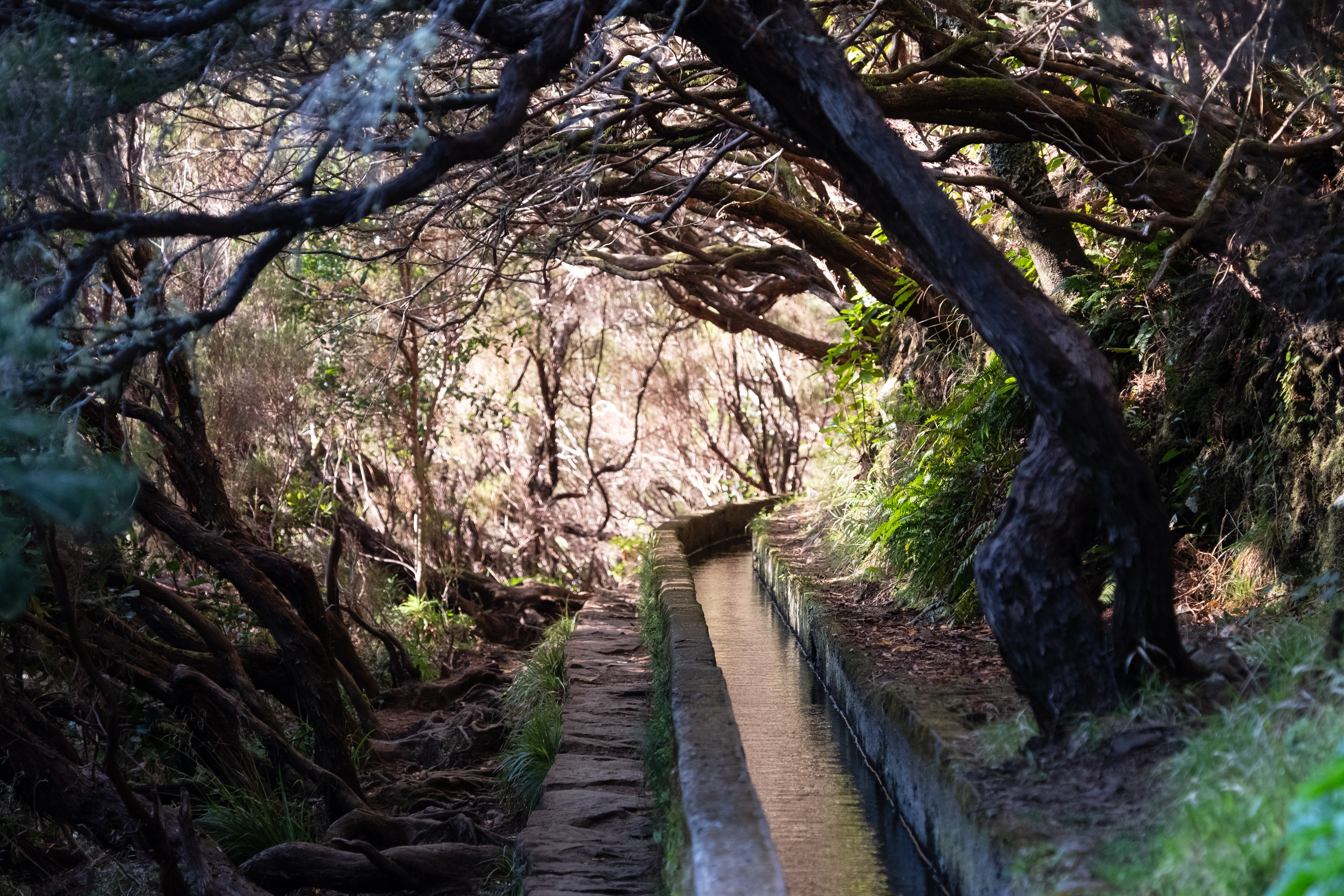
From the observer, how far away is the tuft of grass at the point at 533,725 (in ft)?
23.7

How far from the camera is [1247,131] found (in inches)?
242

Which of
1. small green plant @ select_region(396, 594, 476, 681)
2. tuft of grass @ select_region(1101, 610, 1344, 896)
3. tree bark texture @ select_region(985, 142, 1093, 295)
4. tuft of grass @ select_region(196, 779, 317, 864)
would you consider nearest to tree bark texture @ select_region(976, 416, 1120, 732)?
tuft of grass @ select_region(1101, 610, 1344, 896)

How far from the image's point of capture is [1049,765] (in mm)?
4238

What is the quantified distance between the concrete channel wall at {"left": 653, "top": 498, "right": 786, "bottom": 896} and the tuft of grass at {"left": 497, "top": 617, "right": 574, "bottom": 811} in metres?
1.08

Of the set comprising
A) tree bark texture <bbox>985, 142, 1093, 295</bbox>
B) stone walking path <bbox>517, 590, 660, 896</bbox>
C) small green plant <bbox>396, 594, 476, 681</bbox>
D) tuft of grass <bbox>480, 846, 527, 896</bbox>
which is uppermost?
tree bark texture <bbox>985, 142, 1093, 295</bbox>

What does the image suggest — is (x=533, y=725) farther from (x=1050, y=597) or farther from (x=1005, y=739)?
(x=1050, y=597)

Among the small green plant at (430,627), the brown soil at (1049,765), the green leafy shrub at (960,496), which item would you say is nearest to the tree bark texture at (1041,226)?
the green leafy shrub at (960,496)

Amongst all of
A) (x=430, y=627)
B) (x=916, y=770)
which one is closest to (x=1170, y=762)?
(x=916, y=770)

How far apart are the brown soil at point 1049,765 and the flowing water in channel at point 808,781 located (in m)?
0.62

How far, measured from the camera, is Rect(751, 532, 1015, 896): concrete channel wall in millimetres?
4031

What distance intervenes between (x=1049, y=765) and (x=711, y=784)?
136 cm

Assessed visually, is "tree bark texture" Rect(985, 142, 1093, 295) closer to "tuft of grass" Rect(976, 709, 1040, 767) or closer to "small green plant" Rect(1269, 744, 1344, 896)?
"tuft of grass" Rect(976, 709, 1040, 767)

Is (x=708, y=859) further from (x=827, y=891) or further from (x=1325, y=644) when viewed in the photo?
(x=1325, y=644)

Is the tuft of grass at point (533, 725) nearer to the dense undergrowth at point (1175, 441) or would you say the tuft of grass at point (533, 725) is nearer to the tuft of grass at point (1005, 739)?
the tuft of grass at point (1005, 739)
